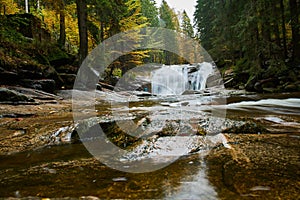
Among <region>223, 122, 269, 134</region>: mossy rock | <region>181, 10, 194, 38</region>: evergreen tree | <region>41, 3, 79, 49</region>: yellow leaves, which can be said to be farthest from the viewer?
<region>181, 10, 194, 38</region>: evergreen tree

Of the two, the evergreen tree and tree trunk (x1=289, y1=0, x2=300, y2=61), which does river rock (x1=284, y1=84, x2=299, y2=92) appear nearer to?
tree trunk (x1=289, y1=0, x2=300, y2=61)

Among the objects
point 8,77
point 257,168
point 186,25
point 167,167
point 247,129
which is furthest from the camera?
point 186,25

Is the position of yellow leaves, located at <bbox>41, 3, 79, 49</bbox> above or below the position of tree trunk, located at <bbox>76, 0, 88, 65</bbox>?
above

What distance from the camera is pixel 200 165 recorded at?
65.5 inches

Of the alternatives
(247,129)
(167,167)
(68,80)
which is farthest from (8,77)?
(247,129)

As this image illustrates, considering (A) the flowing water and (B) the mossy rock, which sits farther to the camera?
(B) the mossy rock

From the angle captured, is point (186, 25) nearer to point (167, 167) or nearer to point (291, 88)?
point (291, 88)

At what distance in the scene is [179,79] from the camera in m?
23.1

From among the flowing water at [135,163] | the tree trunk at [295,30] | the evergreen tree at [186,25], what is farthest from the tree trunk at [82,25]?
the evergreen tree at [186,25]

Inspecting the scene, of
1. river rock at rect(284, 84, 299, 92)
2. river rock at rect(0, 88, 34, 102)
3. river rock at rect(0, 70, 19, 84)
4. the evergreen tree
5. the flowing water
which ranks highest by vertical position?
the evergreen tree

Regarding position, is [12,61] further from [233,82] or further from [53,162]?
[233,82]

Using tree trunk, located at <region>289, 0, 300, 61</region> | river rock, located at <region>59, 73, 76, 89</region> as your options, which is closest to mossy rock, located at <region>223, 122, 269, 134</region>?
river rock, located at <region>59, 73, 76, 89</region>

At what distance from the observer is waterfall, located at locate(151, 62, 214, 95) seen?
21081 millimetres

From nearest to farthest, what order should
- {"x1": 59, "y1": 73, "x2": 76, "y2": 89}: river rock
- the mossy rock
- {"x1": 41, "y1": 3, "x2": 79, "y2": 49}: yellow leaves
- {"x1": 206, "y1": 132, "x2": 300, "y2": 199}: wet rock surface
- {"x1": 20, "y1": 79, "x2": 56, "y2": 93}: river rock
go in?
{"x1": 206, "y1": 132, "x2": 300, "y2": 199}: wet rock surface → the mossy rock → {"x1": 20, "y1": 79, "x2": 56, "y2": 93}: river rock → {"x1": 59, "y1": 73, "x2": 76, "y2": 89}: river rock → {"x1": 41, "y1": 3, "x2": 79, "y2": 49}: yellow leaves
